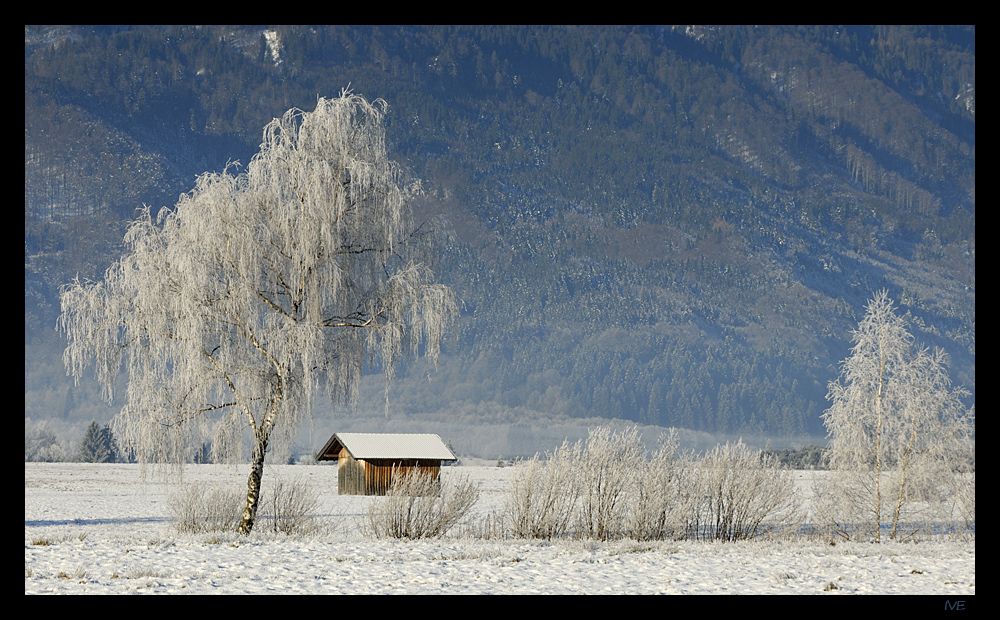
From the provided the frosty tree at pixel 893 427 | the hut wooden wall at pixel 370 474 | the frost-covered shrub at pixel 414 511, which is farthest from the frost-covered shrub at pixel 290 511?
the hut wooden wall at pixel 370 474

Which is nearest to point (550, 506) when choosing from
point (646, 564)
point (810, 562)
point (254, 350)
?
point (646, 564)

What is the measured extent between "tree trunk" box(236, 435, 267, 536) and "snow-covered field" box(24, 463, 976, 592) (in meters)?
0.32

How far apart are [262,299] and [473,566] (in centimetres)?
785

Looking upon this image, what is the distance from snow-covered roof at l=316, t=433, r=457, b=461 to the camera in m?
43.1

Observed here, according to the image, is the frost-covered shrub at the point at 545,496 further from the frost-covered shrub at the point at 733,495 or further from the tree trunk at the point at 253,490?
the tree trunk at the point at 253,490

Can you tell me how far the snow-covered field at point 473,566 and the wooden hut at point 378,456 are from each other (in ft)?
78.1

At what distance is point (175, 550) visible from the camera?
590 inches

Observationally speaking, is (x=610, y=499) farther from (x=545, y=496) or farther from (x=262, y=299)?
(x=262, y=299)

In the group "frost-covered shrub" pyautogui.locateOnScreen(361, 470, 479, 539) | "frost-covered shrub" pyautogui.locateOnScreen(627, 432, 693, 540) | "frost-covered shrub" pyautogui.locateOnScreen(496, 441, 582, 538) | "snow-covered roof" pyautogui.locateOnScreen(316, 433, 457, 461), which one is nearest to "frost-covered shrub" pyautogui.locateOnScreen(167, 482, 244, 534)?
"frost-covered shrub" pyautogui.locateOnScreen(361, 470, 479, 539)

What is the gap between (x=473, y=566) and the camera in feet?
44.9

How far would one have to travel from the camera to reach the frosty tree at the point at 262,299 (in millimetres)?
17609
